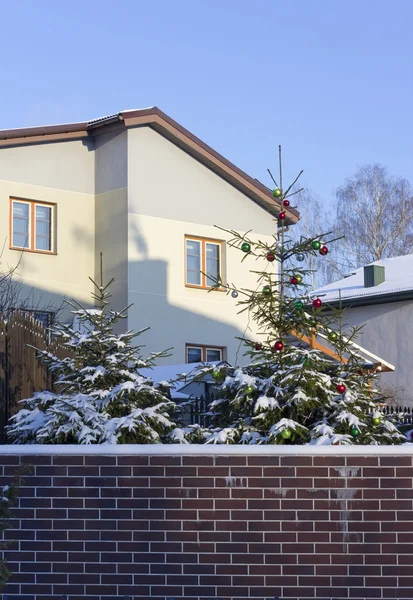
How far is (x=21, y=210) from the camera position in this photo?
22.0m

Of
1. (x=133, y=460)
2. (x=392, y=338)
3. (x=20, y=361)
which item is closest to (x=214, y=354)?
(x=392, y=338)

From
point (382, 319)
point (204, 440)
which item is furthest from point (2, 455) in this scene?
point (382, 319)

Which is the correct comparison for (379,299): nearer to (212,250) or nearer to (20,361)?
(212,250)

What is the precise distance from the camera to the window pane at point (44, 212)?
22281 millimetres

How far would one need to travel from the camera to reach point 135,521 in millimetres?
7270

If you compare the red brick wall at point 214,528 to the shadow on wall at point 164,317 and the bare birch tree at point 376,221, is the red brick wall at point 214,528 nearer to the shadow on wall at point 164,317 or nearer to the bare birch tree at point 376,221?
the shadow on wall at point 164,317

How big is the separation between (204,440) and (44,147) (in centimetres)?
1448

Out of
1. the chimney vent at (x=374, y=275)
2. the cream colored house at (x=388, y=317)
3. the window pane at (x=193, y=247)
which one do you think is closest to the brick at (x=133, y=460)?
the window pane at (x=193, y=247)

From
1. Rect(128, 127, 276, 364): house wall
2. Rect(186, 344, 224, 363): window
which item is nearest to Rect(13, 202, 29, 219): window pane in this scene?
Rect(128, 127, 276, 364): house wall

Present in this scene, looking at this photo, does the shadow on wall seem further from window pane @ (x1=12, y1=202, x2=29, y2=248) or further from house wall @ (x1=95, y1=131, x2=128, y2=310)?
window pane @ (x1=12, y1=202, x2=29, y2=248)

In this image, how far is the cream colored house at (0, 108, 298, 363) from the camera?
22047mm

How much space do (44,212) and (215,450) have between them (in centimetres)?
1594

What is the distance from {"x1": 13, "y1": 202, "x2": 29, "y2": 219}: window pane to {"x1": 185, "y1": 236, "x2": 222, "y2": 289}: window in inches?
159

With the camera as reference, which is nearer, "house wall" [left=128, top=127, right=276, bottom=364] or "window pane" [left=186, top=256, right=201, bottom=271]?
"house wall" [left=128, top=127, right=276, bottom=364]
